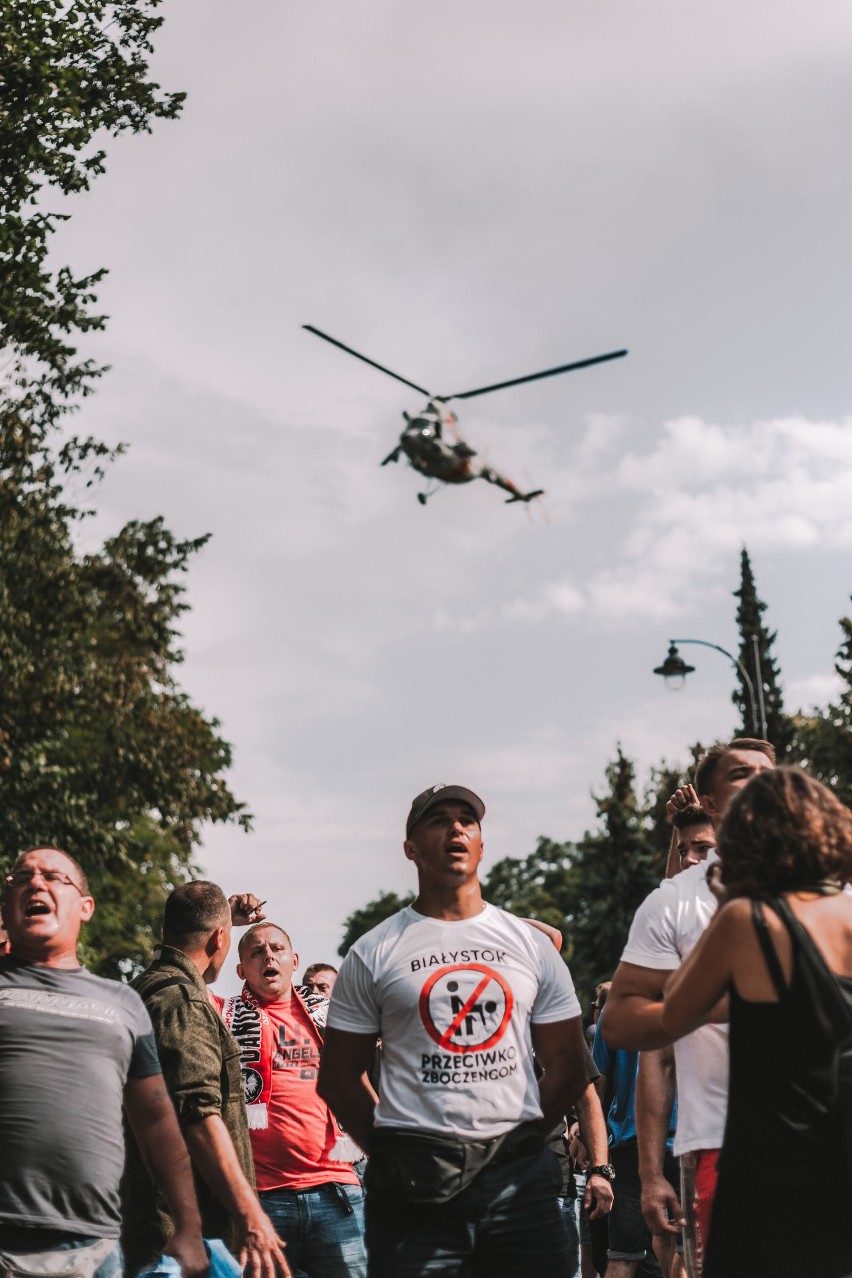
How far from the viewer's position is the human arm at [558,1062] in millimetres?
4953

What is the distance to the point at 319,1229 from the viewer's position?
6664 millimetres

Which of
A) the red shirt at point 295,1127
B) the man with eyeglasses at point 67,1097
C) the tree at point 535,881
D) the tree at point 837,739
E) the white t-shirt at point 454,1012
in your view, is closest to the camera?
the man with eyeglasses at point 67,1097

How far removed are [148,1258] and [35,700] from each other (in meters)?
17.7

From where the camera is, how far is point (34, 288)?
14.9 metres

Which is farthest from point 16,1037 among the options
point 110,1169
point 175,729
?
point 175,729

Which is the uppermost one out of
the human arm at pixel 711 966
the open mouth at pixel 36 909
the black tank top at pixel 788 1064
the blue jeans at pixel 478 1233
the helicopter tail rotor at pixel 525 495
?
the helicopter tail rotor at pixel 525 495

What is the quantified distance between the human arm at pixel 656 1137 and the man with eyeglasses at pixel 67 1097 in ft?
4.92

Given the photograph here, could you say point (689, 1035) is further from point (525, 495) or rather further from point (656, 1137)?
point (525, 495)

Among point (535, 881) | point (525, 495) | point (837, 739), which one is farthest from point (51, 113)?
point (535, 881)

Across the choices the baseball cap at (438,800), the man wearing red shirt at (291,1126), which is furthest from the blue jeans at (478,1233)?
the man wearing red shirt at (291,1126)

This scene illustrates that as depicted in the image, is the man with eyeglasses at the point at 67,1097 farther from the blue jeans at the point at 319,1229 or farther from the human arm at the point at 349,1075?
the blue jeans at the point at 319,1229

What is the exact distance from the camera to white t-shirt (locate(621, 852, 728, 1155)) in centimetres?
453

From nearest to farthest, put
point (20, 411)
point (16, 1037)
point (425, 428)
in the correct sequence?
point (16, 1037)
point (425, 428)
point (20, 411)

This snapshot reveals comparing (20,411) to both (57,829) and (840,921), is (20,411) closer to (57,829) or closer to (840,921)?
(57,829)
